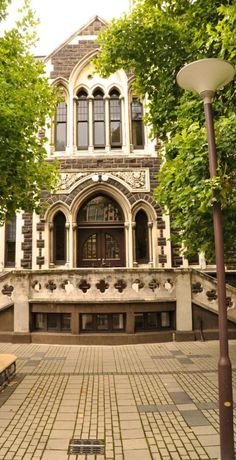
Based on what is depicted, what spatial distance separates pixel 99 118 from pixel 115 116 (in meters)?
0.65

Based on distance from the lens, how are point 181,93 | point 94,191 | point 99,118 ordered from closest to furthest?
1. point 181,93
2. point 94,191
3. point 99,118

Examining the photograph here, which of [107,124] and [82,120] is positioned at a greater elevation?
[82,120]

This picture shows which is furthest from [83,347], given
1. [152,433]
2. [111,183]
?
[111,183]

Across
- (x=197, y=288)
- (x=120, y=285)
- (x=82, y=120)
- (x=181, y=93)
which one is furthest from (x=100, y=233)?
(x=181, y=93)

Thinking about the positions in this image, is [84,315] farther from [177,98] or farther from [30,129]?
[177,98]

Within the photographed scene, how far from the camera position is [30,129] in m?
8.59

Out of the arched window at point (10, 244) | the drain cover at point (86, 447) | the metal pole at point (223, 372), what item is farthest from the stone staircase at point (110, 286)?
the metal pole at point (223, 372)

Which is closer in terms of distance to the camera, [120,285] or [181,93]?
[181,93]

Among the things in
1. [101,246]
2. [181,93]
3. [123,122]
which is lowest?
[101,246]

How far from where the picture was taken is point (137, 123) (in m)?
15.7

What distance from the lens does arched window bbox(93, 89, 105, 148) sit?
51.2ft

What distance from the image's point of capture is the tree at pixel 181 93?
614 cm

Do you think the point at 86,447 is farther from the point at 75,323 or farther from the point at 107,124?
the point at 107,124

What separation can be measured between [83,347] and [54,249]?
19.0ft
